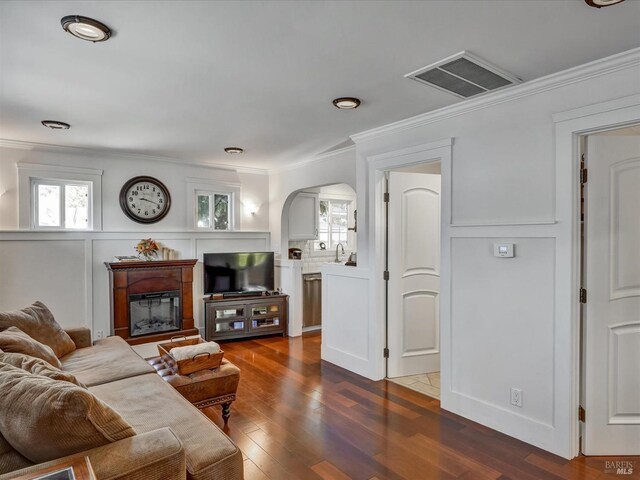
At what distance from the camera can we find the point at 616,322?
2.50 metres

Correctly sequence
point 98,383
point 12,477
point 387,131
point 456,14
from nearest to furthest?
point 12,477, point 456,14, point 98,383, point 387,131

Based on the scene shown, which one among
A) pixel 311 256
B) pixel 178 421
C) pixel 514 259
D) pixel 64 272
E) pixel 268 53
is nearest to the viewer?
pixel 178 421

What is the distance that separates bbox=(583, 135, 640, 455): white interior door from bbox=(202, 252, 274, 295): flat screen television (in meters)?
4.08

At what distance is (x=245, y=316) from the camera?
5.46 m

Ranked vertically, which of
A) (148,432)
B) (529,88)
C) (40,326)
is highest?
(529,88)

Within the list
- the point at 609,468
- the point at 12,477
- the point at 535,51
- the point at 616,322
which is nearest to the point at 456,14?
the point at 535,51

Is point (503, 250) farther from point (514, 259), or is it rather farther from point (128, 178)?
point (128, 178)

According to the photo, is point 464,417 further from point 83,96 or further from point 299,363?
point 83,96

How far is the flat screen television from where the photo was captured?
5.38 meters

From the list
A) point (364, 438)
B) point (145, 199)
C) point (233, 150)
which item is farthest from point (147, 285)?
point (364, 438)

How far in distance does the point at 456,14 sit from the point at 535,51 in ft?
2.23

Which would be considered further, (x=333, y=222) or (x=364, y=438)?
(x=333, y=222)

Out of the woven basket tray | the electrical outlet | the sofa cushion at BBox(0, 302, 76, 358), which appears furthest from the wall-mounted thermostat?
the sofa cushion at BBox(0, 302, 76, 358)

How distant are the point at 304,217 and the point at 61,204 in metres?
3.27
